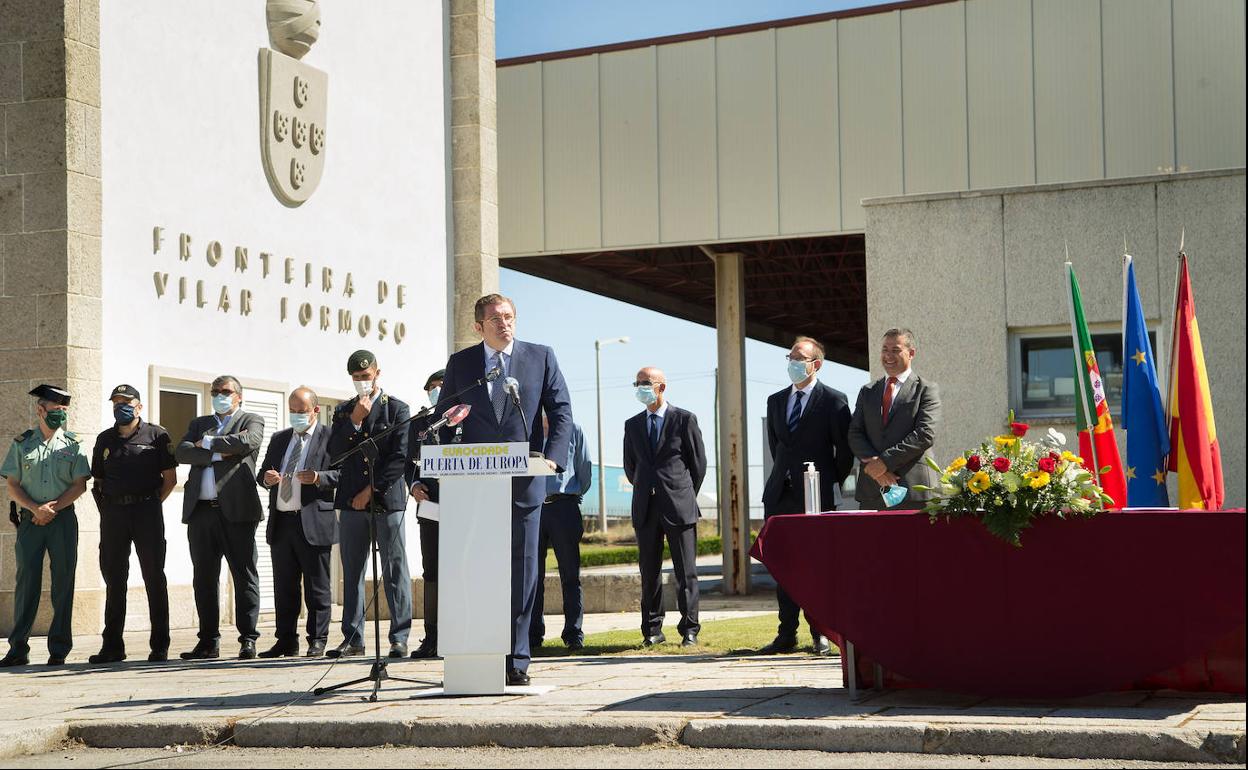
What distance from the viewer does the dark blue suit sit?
8.41 m

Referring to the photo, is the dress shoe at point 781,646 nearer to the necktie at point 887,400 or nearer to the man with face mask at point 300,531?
the necktie at point 887,400

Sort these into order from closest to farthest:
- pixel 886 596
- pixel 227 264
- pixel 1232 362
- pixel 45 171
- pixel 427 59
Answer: pixel 886 596 → pixel 45 171 → pixel 1232 362 → pixel 227 264 → pixel 427 59

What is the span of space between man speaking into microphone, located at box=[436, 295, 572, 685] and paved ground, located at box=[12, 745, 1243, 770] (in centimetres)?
154

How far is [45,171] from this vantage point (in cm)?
1471

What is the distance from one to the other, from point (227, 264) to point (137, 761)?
10879 millimetres

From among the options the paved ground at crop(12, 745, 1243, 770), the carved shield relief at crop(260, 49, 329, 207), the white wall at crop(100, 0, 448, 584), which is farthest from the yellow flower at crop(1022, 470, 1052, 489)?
the carved shield relief at crop(260, 49, 329, 207)

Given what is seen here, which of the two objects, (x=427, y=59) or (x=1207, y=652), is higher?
(x=427, y=59)

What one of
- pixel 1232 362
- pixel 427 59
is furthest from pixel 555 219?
pixel 1232 362

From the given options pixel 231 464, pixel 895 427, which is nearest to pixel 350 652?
pixel 231 464

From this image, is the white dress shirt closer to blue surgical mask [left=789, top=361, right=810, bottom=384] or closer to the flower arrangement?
blue surgical mask [left=789, top=361, right=810, bottom=384]

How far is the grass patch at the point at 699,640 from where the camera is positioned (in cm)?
1095

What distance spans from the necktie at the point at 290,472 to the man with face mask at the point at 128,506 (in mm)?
862

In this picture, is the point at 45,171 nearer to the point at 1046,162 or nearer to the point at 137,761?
the point at 137,761

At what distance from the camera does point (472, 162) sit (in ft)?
71.8
